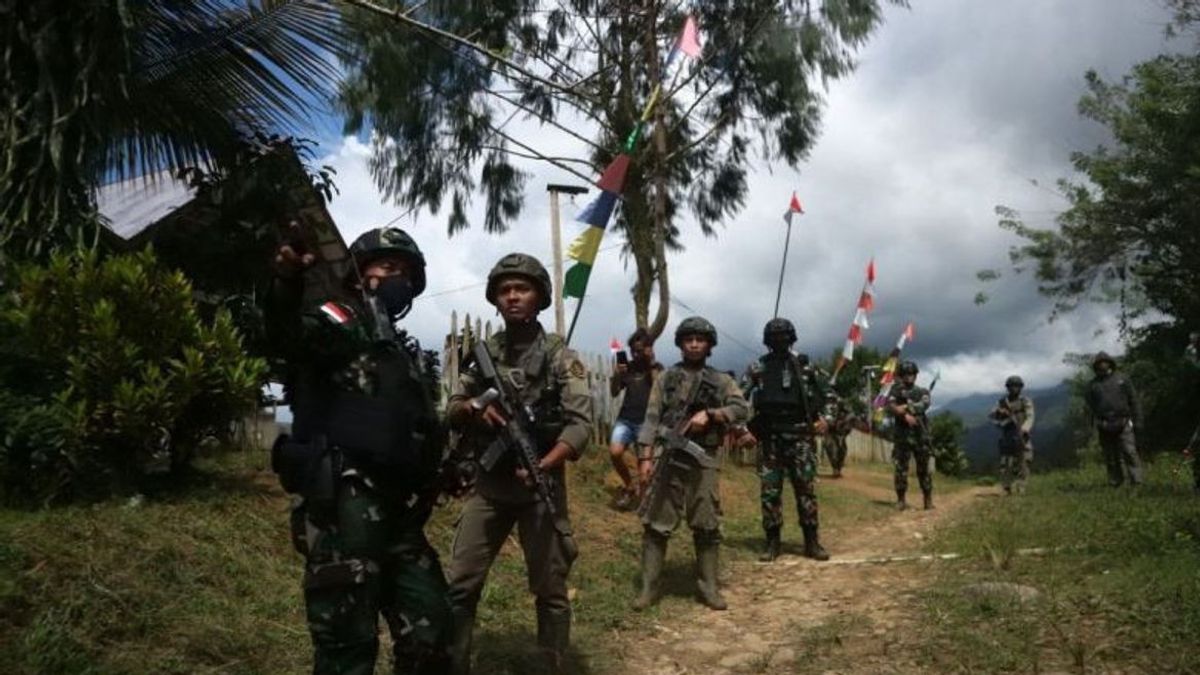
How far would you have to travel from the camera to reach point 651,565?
6105mm

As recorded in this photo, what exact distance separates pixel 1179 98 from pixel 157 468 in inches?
788

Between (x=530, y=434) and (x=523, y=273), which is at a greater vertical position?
(x=523, y=273)

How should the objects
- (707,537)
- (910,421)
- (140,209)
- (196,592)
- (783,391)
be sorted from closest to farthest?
(196,592)
(707,537)
(783,391)
(140,209)
(910,421)

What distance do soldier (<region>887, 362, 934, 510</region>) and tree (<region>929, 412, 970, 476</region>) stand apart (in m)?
17.2

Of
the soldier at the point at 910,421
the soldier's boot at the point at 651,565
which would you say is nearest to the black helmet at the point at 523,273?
the soldier's boot at the point at 651,565

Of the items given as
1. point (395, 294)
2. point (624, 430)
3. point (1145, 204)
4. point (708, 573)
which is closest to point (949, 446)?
point (1145, 204)

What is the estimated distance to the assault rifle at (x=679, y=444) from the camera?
20.0 ft

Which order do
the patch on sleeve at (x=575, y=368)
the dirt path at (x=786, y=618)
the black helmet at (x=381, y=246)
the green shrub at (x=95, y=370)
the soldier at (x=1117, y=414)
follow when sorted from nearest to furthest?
1. the black helmet at (x=381, y=246)
2. the patch on sleeve at (x=575, y=368)
3. the dirt path at (x=786, y=618)
4. the green shrub at (x=95, y=370)
5. the soldier at (x=1117, y=414)

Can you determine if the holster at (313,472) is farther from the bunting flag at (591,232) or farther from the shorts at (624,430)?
the shorts at (624,430)

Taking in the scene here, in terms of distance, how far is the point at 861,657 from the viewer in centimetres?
464

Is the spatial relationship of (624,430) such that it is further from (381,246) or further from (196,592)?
(381,246)

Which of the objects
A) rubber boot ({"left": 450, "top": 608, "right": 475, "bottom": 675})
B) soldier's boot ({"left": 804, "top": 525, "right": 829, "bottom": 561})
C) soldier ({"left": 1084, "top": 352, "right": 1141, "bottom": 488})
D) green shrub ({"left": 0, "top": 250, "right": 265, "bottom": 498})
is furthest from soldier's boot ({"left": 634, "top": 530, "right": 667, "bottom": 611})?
soldier ({"left": 1084, "top": 352, "right": 1141, "bottom": 488})

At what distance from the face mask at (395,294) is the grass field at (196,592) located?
2.04 meters

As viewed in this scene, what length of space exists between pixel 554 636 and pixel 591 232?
10.9ft
